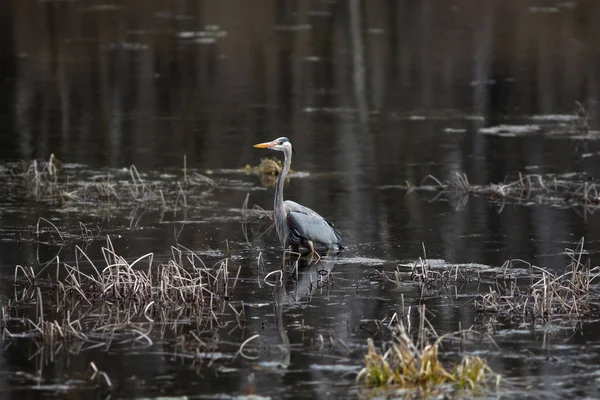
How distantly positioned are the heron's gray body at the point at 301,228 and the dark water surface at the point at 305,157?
24 centimetres

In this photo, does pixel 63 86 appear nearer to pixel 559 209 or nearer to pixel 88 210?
pixel 88 210

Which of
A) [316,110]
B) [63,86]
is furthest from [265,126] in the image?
[63,86]

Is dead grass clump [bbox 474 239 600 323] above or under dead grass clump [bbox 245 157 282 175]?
under

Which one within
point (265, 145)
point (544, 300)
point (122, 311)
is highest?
point (265, 145)

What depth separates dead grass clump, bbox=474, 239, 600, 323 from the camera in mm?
10523

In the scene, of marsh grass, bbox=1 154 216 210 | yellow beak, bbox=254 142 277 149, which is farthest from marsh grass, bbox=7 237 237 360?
marsh grass, bbox=1 154 216 210

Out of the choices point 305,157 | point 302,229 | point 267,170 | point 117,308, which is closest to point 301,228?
point 302,229

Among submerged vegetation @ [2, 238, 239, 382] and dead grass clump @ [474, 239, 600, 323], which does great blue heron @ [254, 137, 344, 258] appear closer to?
submerged vegetation @ [2, 238, 239, 382]

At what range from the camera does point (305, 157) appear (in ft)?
65.1

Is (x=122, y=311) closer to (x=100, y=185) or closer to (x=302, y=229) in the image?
(x=302, y=229)

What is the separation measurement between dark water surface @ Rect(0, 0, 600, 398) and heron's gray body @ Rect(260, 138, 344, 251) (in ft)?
0.80

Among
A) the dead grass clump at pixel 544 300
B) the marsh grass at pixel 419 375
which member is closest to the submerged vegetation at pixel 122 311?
the marsh grass at pixel 419 375

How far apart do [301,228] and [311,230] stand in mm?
105

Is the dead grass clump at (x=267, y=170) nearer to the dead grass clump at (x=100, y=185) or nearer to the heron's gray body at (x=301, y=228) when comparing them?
the dead grass clump at (x=100, y=185)
